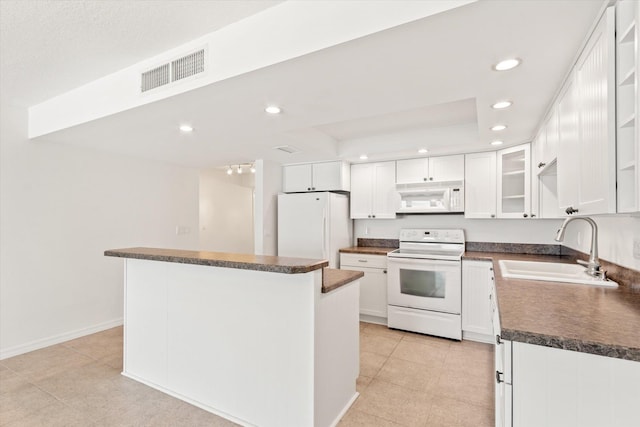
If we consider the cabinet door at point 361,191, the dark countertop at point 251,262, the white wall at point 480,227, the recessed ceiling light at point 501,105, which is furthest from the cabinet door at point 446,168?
the dark countertop at point 251,262

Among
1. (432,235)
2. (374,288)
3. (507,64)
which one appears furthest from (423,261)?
(507,64)

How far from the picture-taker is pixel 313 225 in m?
4.13

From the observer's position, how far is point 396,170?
13.7 feet

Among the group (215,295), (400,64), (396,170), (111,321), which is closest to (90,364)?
(111,321)

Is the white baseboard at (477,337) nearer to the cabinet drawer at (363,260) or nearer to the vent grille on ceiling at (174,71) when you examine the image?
the cabinet drawer at (363,260)

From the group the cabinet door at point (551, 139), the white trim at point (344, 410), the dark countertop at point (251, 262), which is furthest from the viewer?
the cabinet door at point (551, 139)

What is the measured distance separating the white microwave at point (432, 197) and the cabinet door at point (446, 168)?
0.22 feet

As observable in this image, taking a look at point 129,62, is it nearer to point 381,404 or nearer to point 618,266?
point 381,404

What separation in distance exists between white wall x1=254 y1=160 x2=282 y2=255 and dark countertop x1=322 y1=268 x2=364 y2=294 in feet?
7.22

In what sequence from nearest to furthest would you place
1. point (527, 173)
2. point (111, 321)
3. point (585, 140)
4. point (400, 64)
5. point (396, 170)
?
point (585, 140) < point (400, 64) < point (527, 173) < point (111, 321) < point (396, 170)

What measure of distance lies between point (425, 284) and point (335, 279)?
193cm

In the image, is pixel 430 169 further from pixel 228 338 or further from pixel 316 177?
pixel 228 338

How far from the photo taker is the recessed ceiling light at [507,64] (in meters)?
1.58

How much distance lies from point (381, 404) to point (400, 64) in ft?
7.38
